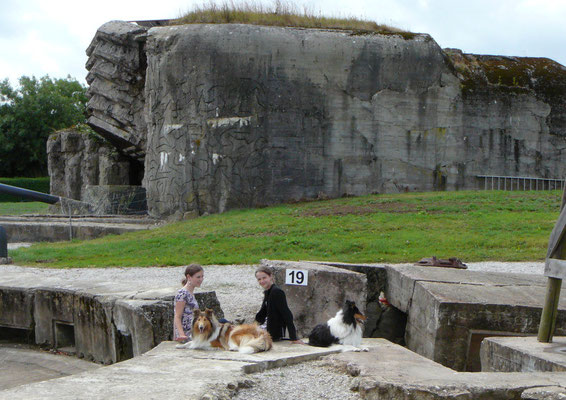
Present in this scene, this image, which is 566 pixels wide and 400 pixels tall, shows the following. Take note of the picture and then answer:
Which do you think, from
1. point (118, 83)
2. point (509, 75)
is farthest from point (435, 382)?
point (118, 83)

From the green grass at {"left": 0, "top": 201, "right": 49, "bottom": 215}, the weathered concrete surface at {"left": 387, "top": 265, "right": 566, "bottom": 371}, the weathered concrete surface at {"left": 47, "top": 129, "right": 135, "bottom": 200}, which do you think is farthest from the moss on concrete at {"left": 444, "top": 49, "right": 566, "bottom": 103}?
the green grass at {"left": 0, "top": 201, "right": 49, "bottom": 215}

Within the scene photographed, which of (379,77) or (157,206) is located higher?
(379,77)

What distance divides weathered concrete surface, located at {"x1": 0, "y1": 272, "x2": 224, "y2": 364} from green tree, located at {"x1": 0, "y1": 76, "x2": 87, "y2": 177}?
40.8 m

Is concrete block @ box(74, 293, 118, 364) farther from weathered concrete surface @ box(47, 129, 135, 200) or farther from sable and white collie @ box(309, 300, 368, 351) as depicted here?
weathered concrete surface @ box(47, 129, 135, 200)

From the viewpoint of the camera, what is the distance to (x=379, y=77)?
21172 millimetres

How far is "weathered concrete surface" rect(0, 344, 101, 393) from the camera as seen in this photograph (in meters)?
8.31

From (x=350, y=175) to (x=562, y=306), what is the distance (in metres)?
13.5

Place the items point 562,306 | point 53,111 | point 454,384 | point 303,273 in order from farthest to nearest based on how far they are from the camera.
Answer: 1. point 53,111
2. point 303,273
3. point 562,306
4. point 454,384

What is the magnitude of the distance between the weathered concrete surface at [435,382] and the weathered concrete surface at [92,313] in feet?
9.52

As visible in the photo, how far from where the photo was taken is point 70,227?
1967 centimetres

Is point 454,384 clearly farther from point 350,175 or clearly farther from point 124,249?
point 350,175

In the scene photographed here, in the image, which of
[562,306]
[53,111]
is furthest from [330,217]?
[53,111]

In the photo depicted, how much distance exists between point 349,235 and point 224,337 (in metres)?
9.49

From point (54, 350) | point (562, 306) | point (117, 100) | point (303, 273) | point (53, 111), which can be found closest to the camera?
point (562, 306)
